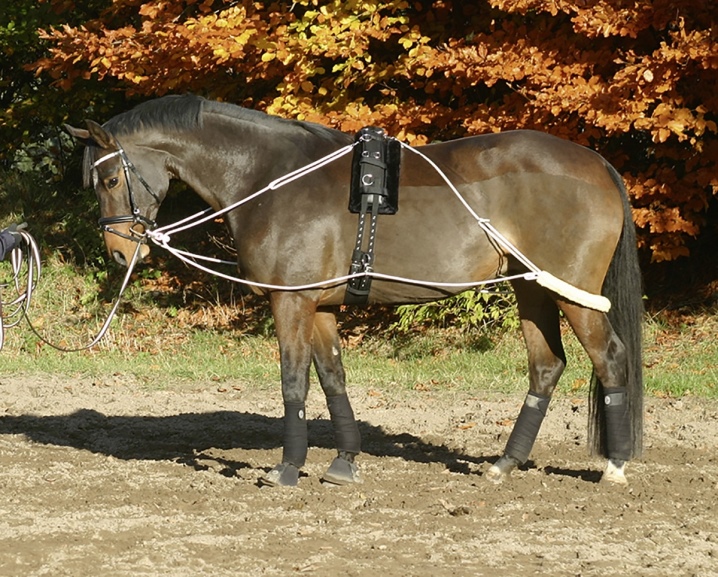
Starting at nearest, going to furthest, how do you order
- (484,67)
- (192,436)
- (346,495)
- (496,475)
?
→ (346,495) → (496,475) → (192,436) → (484,67)

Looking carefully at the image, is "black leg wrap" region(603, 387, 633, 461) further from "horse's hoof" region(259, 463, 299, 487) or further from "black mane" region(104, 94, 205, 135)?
"black mane" region(104, 94, 205, 135)

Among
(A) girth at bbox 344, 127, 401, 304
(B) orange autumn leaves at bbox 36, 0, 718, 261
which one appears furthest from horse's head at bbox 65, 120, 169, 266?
(B) orange autumn leaves at bbox 36, 0, 718, 261

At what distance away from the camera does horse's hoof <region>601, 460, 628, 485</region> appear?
6191 millimetres

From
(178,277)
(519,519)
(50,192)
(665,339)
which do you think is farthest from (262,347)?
(519,519)

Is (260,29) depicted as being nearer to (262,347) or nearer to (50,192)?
(262,347)

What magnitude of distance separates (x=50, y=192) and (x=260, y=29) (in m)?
6.14

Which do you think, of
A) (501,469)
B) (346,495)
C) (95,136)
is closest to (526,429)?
(501,469)

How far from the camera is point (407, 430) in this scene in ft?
26.2

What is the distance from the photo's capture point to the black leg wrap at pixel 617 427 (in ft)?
20.3

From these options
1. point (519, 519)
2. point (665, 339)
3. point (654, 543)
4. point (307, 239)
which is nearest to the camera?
point (654, 543)

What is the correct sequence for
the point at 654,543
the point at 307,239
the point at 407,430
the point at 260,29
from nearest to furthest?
the point at 654,543 → the point at 307,239 → the point at 407,430 → the point at 260,29

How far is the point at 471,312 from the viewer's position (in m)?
11.1

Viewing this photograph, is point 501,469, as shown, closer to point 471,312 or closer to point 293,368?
point 293,368

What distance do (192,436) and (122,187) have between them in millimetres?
2312
